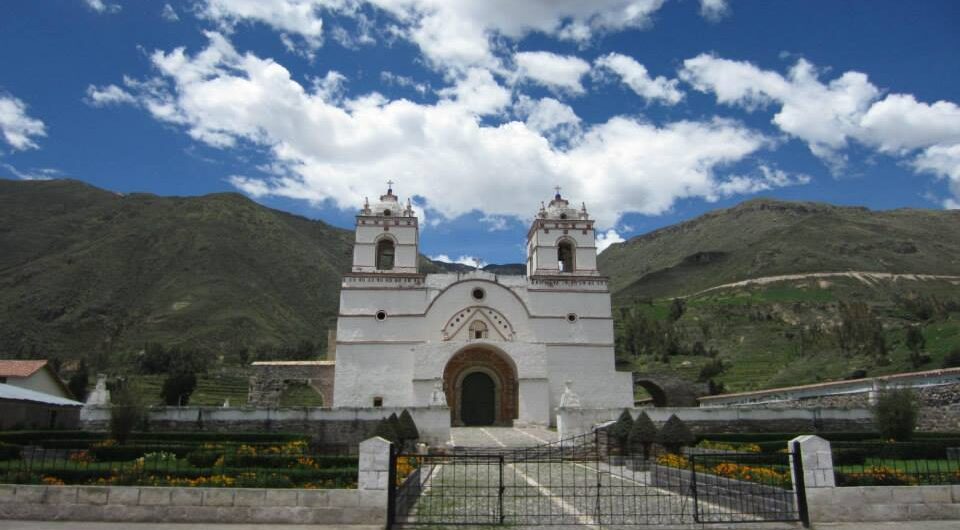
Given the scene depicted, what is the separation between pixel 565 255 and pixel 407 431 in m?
16.3

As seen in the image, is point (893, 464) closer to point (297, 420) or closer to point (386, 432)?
point (386, 432)

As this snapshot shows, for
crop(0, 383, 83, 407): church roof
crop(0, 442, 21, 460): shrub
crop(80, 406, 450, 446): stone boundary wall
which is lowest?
crop(0, 442, 21, 460): shrub

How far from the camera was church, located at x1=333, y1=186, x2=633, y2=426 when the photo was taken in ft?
90.3

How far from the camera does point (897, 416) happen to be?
16.8 metres

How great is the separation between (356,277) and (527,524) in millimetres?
21391

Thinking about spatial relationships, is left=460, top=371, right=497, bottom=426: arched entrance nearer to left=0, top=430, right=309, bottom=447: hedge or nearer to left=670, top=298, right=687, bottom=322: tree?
left=0, top=430, right=309, bottom=447: hedge

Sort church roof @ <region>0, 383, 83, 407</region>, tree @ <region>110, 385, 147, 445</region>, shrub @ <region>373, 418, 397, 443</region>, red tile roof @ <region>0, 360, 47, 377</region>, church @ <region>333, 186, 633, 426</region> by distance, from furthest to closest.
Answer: red tile roof @ <region>0, 360, 47, 377</region> → church @ <region>333, 186, 633, 426</region> → church roof @ <region>0, 383, 83, 407</region> → tree @ <region>110, 385, 147, 445</region> → shrub @ <region>373, 418, 397, 443</region>

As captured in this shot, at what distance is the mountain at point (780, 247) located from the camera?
9256 cm

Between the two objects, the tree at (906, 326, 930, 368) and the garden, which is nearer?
the garden

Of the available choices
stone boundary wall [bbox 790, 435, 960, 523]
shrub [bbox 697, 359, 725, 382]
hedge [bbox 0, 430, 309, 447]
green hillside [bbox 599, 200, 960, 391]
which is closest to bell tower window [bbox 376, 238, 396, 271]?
hedge [bbox 0, 430, 309, 447]

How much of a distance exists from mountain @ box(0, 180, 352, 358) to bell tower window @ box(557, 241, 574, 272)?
47582 millimetres

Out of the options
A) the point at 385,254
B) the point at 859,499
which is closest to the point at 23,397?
the point at 385,254

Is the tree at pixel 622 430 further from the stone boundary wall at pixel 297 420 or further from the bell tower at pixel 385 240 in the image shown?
the bell tower at pixel 385 240

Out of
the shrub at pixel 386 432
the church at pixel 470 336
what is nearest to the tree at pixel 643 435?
the shrub at pixel 386 432
